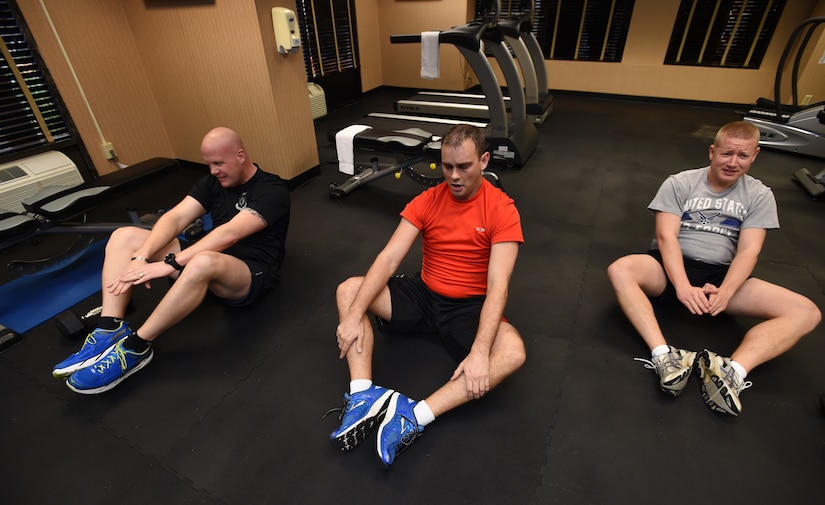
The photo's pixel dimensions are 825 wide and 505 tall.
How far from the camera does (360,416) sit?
4.50ft

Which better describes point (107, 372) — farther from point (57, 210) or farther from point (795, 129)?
point (795, 129)

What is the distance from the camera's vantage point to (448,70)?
21.1ft

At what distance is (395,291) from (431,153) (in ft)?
5.52

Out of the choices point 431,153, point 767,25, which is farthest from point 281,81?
point 767,25

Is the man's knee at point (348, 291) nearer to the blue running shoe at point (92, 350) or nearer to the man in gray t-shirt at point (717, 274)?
the blue running shoe at point (92, 350)

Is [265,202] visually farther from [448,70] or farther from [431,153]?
[448,70]

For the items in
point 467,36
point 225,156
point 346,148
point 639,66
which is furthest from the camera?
point 639,66

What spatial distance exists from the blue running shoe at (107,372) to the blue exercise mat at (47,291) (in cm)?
78

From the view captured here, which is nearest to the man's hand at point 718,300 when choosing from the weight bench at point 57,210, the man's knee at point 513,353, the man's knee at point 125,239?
the man's knee at point 513,353

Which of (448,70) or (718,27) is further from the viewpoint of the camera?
(448,70)

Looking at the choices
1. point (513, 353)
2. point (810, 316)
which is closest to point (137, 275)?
point (513, 353)

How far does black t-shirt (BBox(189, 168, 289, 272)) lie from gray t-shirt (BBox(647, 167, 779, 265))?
181 centimetres

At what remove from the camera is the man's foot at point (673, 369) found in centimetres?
150

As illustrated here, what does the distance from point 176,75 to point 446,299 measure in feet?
10.6
